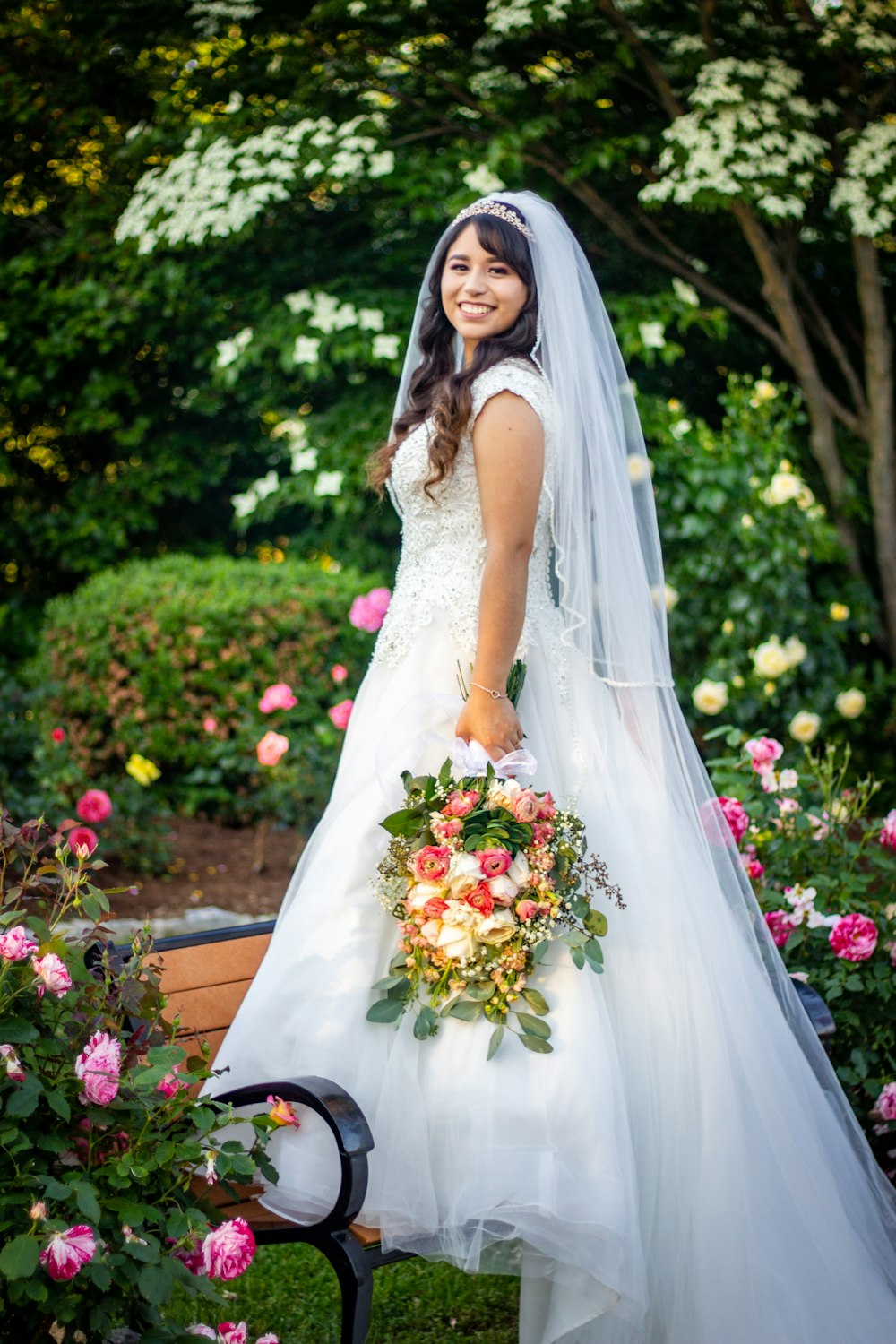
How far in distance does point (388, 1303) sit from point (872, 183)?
4794mm

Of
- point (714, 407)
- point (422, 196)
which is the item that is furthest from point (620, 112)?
point (714, 407)

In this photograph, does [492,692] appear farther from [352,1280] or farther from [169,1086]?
[352,1280]

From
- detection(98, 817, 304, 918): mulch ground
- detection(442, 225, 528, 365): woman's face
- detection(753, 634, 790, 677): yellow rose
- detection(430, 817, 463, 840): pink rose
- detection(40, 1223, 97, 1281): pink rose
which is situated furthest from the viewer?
detection(98, 817, 304, 918): mulch ground

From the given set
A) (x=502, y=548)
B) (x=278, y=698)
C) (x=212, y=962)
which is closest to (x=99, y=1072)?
(x=212, y=962)

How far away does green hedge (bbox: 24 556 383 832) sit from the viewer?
18.5 ft

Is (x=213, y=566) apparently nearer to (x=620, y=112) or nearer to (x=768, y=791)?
(x=620, y=112)

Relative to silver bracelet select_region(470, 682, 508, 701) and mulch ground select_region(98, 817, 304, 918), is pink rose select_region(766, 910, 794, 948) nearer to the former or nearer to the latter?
silver bracelet select_region(470, 682, 508, 701)

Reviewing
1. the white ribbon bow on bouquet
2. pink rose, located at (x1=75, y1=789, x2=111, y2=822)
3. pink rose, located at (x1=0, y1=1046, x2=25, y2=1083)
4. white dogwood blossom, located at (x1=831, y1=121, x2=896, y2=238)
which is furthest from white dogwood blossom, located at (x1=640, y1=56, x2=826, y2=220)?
pink rose, located at (x1=0, y1=1046, x2=25, y2=1083)

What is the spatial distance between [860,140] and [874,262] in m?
0.73

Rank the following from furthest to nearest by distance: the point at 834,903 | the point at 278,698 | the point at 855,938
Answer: the point at 278,698, the point at 834,903, the point at 855,938

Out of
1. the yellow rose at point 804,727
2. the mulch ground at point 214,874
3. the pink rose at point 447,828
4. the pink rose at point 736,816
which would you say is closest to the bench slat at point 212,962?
the pink rose at point 447,828

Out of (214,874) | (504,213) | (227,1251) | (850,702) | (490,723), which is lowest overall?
(214,874)

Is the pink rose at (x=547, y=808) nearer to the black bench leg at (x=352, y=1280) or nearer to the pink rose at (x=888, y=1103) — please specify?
the black bench leg at (x=352, y=1280)

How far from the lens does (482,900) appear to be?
7.25 ft
